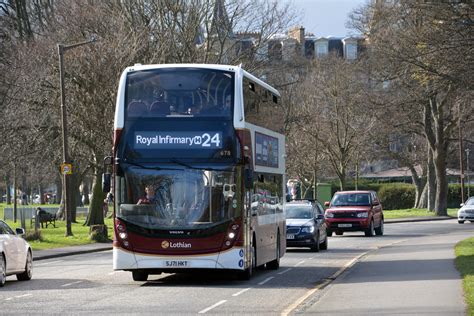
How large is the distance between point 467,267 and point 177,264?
717cm

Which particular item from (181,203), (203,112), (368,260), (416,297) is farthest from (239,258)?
(368,260)

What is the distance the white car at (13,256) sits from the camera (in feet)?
69.9

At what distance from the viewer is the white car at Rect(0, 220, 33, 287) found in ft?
69.9

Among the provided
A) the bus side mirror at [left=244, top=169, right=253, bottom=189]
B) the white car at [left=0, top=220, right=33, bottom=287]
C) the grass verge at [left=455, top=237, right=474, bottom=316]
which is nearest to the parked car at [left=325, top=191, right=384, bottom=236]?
the grass verge at [left=455, top=237, right=474, bottom=316]

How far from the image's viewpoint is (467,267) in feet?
78.6

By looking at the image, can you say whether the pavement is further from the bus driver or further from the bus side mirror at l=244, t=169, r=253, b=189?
the bus side mirror at l=244, t=169, r=253, b=189

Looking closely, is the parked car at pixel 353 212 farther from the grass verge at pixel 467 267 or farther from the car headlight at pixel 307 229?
the car headlight at pixel 307 229

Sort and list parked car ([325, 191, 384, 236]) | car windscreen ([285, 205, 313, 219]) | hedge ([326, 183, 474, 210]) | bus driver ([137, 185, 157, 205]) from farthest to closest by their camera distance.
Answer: hedge ([326, 183, 474, 210])
parked car ([325, 191, 384, 236])
car windscreen ([285, 205, 313, 219])
bus driver ([137, 185, 157, 205])

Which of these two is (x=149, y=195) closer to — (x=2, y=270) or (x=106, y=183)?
(x=106, y=183)

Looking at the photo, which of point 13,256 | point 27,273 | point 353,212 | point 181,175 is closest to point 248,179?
point 181,175

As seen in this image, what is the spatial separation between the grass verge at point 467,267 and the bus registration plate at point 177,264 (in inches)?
207

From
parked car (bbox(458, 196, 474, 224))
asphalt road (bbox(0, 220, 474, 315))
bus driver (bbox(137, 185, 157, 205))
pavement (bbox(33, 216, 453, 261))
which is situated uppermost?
bus driver (bbox(137, 185, 157, 205))

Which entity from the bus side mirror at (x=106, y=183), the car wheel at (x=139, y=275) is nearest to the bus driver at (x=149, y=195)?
A: the bus side mirror at (x=106, y=183)

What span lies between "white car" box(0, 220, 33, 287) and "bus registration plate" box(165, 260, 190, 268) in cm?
335
